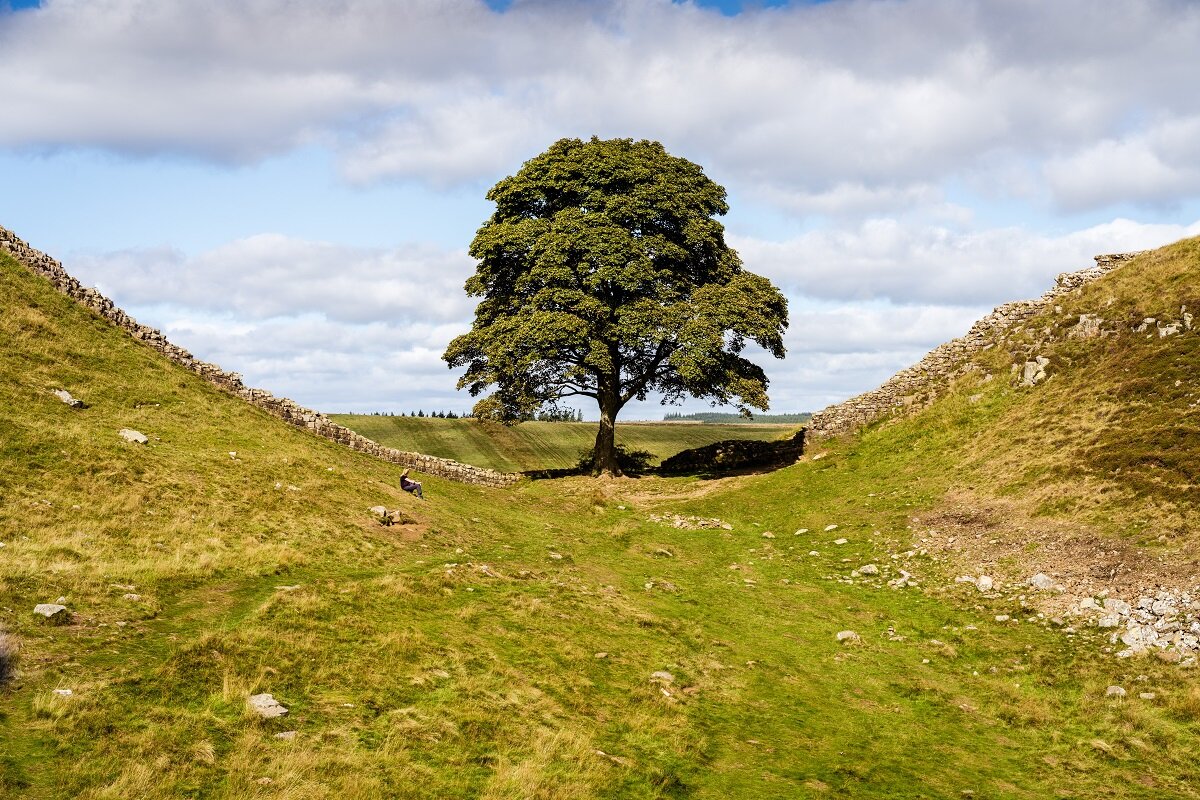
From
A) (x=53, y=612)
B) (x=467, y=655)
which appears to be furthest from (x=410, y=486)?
(x=53, y=612)

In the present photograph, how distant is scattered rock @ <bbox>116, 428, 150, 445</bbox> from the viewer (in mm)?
25234

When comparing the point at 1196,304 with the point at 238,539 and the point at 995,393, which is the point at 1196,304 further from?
the point at 238,539

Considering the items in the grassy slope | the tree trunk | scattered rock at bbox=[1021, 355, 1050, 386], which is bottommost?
the grassy slope

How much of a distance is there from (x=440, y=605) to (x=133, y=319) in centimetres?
2827

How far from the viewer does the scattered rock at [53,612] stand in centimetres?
1355

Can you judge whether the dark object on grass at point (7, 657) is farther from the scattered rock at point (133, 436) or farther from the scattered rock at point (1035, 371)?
Result: the scattered rock at point (1035, 371)

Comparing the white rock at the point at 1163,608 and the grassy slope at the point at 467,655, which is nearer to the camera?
the grassy slope at the point at 467,655

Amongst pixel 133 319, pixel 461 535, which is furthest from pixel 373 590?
pixel 133 319

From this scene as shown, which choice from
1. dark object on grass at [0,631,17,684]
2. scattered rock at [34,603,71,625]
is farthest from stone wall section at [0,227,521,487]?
dark object on grass at [0,631,17,684]

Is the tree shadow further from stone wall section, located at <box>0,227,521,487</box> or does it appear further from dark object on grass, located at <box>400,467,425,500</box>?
dark object on grass, located at <box>400,467,425,500</box>

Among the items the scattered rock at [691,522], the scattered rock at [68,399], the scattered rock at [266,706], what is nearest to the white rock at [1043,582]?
the scattered rock at [691,522]

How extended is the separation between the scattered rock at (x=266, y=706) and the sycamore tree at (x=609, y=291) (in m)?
28.1

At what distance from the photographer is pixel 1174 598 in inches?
710

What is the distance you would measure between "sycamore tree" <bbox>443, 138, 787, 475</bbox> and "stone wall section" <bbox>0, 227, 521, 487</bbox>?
5.54 meters
